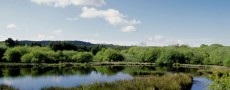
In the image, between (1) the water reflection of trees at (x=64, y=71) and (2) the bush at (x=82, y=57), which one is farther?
(2) the bush at (x=82, y=57)

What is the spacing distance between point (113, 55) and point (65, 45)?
25.8 m

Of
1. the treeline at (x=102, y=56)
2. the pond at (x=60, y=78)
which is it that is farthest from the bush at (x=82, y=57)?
the pond at (x=60, y=78)

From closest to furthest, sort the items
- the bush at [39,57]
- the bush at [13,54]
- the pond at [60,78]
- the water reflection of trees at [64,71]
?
the pond at [60,78], the water reflection of trees at [64,71], the bush at [39,57], the bush at [13,54]

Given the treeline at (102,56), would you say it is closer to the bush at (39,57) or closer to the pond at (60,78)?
the bush at (39,57)

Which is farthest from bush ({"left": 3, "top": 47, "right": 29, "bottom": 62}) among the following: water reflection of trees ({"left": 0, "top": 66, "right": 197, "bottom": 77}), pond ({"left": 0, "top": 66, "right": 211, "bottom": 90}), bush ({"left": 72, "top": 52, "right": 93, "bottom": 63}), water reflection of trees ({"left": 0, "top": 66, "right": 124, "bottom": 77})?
pond ({"left": 0, "top": 66, "right": 211, "bottom": 90})

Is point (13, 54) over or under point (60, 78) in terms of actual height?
over

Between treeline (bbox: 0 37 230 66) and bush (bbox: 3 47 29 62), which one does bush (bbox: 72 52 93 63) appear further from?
bush (bbox: 3 47 29 62)

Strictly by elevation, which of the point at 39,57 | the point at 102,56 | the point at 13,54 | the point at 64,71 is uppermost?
the point at 13,54

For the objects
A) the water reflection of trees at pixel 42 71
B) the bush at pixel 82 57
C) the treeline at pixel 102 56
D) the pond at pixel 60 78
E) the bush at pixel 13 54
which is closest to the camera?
the pond at pixel 60 78

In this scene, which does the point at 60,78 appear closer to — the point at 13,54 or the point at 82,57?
the point at 13,54

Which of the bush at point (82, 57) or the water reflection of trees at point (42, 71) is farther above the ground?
the bush at point (82, 57)

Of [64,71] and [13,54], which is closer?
[64,71]

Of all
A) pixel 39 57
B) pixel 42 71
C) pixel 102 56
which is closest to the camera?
pixel 42 71

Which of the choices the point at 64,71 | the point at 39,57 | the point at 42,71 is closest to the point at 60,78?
the point at 42,71
